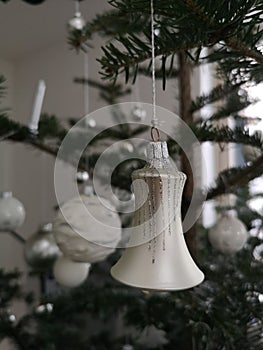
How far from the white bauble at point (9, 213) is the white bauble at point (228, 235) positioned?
291mm

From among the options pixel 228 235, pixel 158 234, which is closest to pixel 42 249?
pixel 228 235

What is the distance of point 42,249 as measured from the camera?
2.61 ft

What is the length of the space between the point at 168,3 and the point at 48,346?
63 centimetres

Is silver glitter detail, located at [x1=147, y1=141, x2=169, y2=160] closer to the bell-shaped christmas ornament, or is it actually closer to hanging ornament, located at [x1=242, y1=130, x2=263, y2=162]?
the bell-shaped christmas ornament

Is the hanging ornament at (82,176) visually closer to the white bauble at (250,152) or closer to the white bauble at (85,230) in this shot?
the white bauble at (85,230)

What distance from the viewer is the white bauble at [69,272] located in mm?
692

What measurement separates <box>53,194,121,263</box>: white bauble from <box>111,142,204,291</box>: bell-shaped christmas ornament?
0.55ft

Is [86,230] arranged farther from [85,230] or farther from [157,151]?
[157,151]

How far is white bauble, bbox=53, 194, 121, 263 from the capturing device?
48cm

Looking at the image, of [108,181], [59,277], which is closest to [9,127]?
[108,181]

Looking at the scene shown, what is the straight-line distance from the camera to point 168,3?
30cm

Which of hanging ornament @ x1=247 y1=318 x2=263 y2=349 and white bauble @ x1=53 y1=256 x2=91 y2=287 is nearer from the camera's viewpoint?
hanging ornament @ x1=247 y1=318 x2=263 y2=349

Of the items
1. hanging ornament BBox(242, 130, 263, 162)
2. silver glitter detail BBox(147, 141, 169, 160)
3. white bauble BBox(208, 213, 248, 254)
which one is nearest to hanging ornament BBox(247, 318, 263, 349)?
white bauble BBox(208, 213, 248, 254)

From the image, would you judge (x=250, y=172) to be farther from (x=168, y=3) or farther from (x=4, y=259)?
(x=4, y=259)
